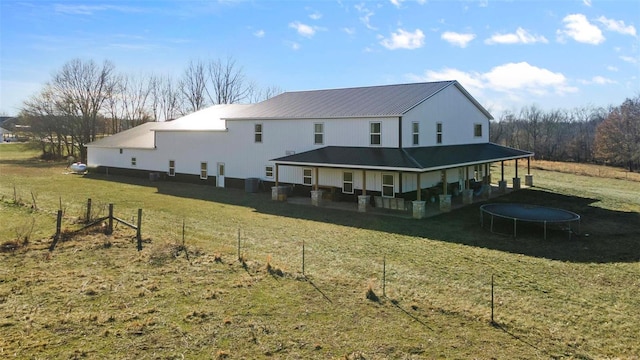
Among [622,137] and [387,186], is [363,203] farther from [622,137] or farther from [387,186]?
[622,137]

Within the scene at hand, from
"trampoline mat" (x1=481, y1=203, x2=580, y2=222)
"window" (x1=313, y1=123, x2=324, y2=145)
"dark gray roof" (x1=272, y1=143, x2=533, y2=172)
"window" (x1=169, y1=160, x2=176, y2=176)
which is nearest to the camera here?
"trampoline mat" (x1=481, y1=203, x2=580, y2=222)

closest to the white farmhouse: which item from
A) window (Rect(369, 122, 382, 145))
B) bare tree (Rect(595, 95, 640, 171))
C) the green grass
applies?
window (Rect(369, 122, 382, 145))

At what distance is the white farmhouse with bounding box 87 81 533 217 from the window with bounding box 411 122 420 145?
0.06 m

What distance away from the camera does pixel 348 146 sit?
26812 millimetres

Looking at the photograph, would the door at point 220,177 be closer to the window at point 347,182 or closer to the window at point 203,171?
the window at point 203,171

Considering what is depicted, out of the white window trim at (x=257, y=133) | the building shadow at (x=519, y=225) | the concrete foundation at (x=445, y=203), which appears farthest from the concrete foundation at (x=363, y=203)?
the white window trim at (x=257, y=133)

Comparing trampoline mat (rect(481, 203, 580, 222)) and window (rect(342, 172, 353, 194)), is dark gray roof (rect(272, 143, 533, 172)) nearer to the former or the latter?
window (rect(342, 172, 353, 194))

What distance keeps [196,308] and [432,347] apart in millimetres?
5344

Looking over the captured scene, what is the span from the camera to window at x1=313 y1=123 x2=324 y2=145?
1101 inches

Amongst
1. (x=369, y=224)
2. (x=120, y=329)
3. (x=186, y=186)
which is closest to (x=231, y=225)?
(x=369, y=224)

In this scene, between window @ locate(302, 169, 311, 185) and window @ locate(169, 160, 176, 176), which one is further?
window @ locate(169, 160, 176, 176)

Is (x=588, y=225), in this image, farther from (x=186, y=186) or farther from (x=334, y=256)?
(x=186, y=186)

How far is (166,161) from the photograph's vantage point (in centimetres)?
3722

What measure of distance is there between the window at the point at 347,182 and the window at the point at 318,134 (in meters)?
3.15
